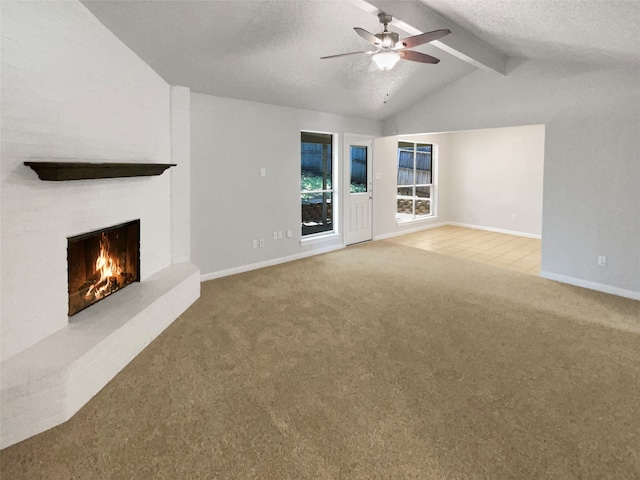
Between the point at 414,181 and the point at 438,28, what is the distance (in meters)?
5.28

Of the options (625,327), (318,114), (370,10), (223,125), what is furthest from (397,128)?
(625,327)

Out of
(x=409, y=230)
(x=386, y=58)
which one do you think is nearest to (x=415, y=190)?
(x=409, y=230)

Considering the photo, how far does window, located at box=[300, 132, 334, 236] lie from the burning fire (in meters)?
3.39

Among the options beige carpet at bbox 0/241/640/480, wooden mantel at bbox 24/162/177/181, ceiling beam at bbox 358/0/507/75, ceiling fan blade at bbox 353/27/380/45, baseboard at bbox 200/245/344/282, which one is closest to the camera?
beige carpet at bbox 0/241/640/480

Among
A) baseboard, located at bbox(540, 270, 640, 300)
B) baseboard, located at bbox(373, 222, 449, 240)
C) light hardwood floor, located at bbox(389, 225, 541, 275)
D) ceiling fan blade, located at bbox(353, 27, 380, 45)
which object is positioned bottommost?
baseboard, located at bbox(540, 270, 640, 300)

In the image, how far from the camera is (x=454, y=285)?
15.7ft

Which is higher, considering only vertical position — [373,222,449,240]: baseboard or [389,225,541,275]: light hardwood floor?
[373,222,449,240]: baseboard

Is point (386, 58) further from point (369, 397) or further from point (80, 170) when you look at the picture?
point (369, 397)

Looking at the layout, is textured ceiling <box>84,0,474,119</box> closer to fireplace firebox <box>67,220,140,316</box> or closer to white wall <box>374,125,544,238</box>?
fireplace firebox <box>67,220,140,316</box>

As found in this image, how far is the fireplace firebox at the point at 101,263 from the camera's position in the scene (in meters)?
2.84

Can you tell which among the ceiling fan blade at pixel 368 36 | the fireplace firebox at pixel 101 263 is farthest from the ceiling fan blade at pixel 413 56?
the fireplace firebox at pixel 101 263

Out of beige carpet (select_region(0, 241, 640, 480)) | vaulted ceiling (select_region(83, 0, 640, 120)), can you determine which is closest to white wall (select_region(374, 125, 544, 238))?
vaulted ceiling (select_region(83, 0, 640, 120))

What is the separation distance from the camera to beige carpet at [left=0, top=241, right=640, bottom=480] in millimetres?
1871

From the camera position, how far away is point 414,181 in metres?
8.86
